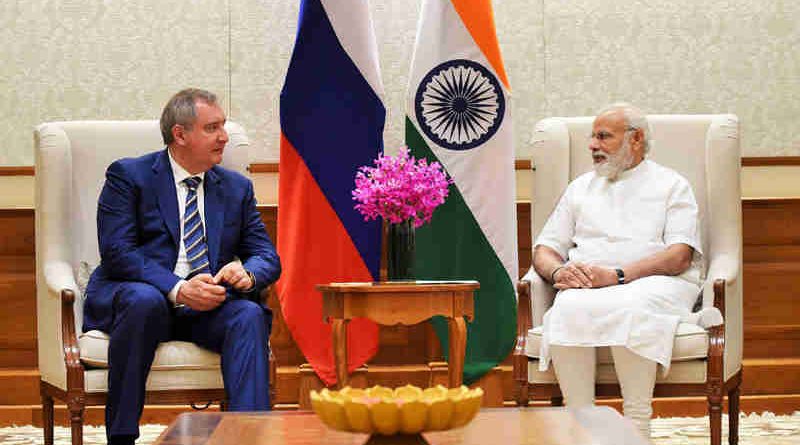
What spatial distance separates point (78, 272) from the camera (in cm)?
412

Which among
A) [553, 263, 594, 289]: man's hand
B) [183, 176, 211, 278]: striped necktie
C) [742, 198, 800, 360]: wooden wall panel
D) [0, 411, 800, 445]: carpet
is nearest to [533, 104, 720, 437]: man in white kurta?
[553, 263, 594, 289]: man's hand

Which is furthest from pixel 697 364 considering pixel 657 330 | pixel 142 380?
pixel 142 380

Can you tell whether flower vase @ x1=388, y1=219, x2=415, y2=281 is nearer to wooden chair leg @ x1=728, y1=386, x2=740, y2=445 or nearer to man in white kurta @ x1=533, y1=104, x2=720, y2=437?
man in white kurta @ x1=533, y1=104, x2=720, y2=437

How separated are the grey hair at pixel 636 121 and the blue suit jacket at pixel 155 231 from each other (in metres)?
1.40

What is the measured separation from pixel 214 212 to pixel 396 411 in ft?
6.57

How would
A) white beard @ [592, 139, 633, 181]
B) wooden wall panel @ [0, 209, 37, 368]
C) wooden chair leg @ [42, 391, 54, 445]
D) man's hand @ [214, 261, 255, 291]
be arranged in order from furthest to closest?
wooden wall panel @ [0, 209, 37, 368] → white beard @ [592, 139, 633, 181] → wooden chair leg @ [42, 391, 54, 445] → man's hand @ [214, 261, 255, 291]

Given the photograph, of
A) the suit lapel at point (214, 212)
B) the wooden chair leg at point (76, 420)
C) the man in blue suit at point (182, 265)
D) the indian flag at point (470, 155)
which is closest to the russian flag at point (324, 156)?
the indian flag at point (470, 155)

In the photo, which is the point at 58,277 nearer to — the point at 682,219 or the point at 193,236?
the point at 193,236

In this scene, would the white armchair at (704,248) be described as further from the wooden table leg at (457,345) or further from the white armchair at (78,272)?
the white armchair at (78,272)

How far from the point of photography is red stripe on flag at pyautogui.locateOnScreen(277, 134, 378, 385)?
4.64 meters

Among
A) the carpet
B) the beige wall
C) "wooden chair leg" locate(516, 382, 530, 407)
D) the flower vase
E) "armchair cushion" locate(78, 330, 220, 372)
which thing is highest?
the beige wall

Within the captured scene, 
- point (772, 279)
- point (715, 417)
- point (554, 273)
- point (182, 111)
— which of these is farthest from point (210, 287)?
point (772, 279)

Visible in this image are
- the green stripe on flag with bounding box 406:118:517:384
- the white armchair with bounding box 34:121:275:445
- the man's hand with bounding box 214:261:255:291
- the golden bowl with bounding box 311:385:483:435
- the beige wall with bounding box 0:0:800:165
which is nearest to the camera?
the golden bowl with bounding box 311:385:483:435

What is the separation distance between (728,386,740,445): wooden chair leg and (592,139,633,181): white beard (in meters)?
0.90
